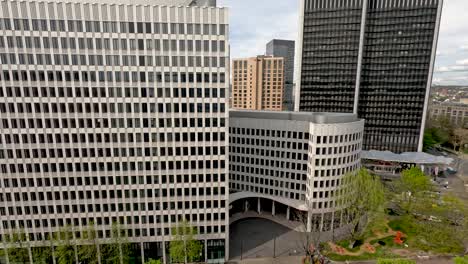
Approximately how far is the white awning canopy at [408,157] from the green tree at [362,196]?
58139mm

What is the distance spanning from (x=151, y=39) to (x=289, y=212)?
6356cm

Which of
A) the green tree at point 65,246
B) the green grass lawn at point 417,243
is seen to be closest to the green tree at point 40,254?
the green tree at point 65,246

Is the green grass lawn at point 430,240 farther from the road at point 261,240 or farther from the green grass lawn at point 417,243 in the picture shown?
the road at point 261,240

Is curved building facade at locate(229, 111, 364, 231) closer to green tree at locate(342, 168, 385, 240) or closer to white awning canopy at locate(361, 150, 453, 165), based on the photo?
green tree at locate(342, 168, 385, 240)

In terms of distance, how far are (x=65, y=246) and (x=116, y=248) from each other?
10338 millimetres

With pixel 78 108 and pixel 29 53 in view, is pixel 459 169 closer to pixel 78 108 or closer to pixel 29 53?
pixel 78 108

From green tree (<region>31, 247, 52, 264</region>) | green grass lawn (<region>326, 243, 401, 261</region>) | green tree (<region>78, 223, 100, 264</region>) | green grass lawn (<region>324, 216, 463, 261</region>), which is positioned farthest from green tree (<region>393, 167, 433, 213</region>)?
green tree (<region>31, 247, 52, 264</region>)

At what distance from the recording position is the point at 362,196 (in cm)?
6588

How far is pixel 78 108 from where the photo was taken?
50.5 metres

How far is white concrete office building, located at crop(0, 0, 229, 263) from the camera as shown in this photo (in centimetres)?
4812

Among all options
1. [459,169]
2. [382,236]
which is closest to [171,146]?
[382,236]

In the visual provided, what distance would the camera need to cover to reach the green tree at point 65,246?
5278 cm

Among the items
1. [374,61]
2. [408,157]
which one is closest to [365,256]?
[408,157]

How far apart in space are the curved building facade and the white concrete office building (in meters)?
22.4
